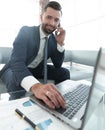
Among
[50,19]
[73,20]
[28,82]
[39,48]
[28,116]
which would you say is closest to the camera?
[28,116]

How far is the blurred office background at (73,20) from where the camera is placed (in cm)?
257

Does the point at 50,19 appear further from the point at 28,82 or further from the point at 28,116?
the point at 28,116

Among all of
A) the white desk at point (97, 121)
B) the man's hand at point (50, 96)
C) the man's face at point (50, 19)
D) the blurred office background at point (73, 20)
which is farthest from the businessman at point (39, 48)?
the blurred office background at point (73, 20)

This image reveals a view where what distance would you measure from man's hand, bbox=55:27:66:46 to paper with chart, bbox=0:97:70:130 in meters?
0.79

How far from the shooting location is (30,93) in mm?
706

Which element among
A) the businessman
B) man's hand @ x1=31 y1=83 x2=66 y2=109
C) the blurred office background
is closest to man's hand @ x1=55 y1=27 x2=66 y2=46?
the businessman

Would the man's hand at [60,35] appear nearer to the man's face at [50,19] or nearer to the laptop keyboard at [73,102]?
the man's face at [50,19]

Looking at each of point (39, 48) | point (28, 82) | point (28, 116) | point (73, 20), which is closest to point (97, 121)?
point (28, 116)

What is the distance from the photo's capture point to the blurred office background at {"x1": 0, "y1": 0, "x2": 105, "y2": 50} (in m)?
2.57

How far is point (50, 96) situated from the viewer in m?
0.58

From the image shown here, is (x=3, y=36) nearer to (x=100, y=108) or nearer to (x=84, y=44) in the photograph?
(x=84, y=44)

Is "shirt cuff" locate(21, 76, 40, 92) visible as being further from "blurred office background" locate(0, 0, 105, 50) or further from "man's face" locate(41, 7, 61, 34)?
"blurred office background" locate(0, 0, 105, 50)

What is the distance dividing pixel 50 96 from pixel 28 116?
0.10 metres

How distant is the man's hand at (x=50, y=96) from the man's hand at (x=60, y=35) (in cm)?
75
